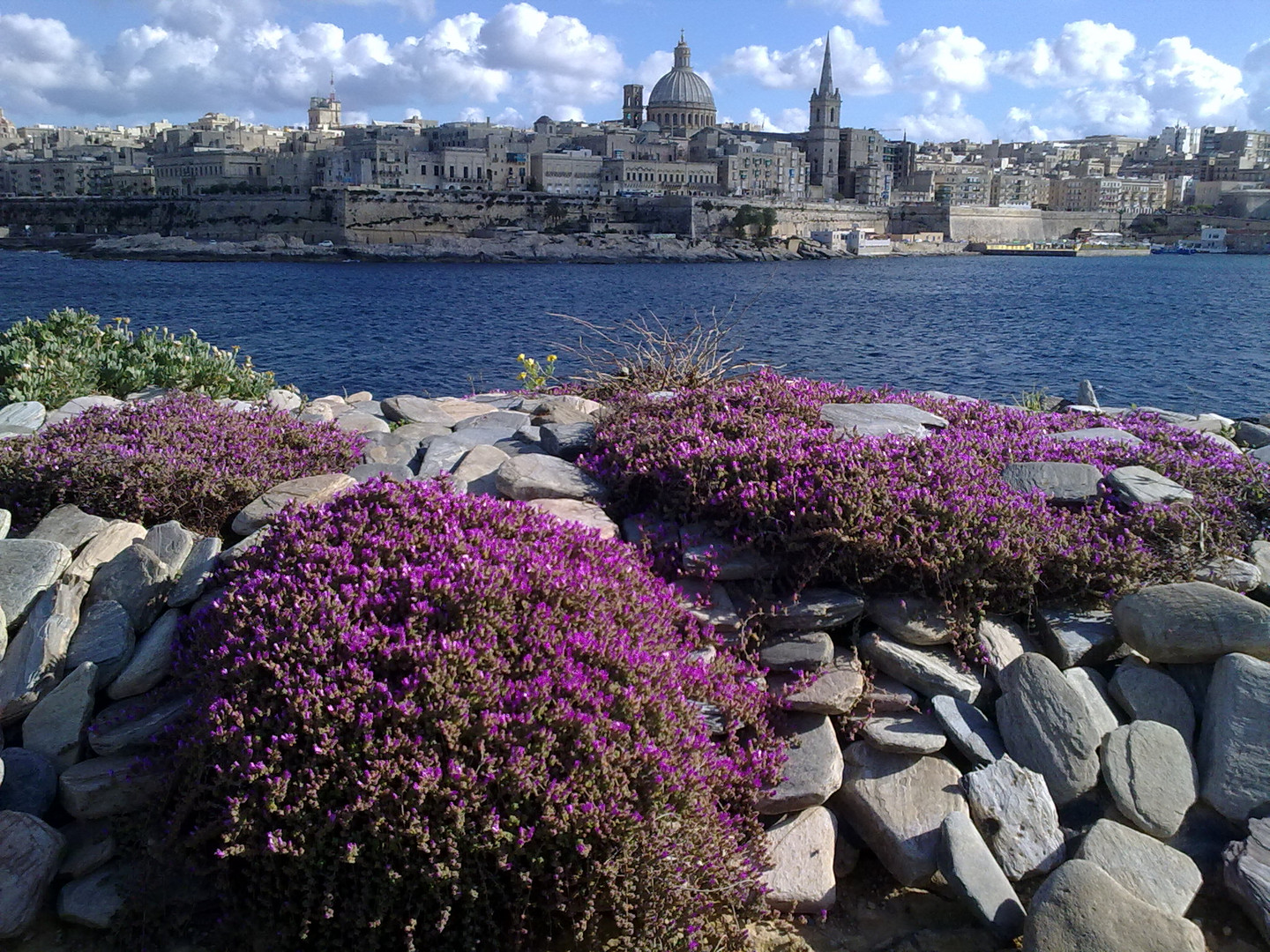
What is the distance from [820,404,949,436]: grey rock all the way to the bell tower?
139m

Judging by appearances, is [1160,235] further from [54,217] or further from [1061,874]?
[1061,874]

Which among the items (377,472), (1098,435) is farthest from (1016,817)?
(377,472)

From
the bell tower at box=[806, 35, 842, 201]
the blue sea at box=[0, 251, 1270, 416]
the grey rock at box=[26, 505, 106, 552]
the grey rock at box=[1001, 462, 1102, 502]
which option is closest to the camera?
the grey rock at box=[26, 505, 106, 552]

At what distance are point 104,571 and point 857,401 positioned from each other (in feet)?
14.4

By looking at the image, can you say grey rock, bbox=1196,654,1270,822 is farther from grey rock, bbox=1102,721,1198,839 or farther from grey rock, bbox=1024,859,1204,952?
grey rock, bbox=1024,859,1204,952

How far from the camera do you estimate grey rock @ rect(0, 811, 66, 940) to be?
3287 mm

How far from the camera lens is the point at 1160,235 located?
135 meters

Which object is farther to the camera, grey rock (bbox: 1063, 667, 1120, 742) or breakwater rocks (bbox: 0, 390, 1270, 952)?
grey rock (bbox: 1063, 667, 1120, 742)

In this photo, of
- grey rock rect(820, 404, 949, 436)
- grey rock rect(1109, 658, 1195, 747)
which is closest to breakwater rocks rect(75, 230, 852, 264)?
grey rock rect(820, 404, 949, 436)

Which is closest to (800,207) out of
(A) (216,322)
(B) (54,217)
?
(B) (54,217)

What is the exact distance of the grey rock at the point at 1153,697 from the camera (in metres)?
4.00

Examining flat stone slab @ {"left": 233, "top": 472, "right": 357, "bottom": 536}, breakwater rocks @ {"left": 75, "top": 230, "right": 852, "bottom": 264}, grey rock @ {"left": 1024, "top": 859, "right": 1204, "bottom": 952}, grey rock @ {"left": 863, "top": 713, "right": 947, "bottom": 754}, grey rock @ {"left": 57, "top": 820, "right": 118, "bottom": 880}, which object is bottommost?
grey rock @ {"left": 57, "top": 820, "right": 118, "bottom": 880}

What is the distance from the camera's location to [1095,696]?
4.06 m

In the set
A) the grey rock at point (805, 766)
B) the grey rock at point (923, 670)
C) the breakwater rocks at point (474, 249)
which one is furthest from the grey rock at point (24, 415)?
the breakwater rocks at point (474, 249)
